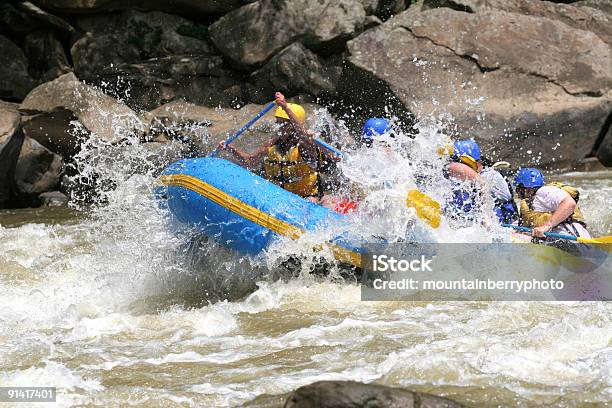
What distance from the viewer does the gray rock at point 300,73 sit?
36.9ft

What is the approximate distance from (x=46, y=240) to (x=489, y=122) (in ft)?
18.1

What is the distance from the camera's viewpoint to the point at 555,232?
5711 millimetres

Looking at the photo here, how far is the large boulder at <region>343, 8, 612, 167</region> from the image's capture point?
34.2ft

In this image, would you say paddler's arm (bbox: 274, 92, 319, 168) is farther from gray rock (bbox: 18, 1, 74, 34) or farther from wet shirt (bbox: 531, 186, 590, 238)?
gray rock (bbox: 18, 1, 74, 34)

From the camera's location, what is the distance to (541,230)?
18.6ft

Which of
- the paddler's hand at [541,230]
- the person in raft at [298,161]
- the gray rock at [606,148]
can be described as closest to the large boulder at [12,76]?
the person in raft at [298,161]

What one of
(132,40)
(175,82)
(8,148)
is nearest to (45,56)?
(132,40)

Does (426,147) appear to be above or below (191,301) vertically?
above

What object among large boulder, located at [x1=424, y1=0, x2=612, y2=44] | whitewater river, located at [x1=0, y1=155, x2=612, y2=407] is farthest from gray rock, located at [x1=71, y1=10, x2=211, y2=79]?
whitewater river, located at [x1=0, y1=155, x2=612, y2=407]

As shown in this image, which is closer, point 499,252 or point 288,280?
point 499,252

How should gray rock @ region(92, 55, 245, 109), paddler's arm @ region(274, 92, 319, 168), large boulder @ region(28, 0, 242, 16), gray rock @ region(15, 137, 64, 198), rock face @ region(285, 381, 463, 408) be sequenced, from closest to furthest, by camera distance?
rock face @ region(285, 381, 463, 408)
paddler's arm @ region(274, 92, 319, 168)
gray rock @ region(15, 137, 64, 198)
gray rock @ region(92, 55, 245, 109)
large boulder @ region(28, 0, 242, 16)

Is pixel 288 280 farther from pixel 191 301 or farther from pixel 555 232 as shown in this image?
pixel 555 232

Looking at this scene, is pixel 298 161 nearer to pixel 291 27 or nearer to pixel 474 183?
pixel 474 183

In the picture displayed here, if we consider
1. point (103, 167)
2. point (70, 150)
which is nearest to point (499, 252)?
point (103, 167)
